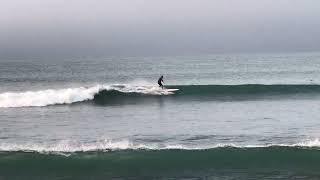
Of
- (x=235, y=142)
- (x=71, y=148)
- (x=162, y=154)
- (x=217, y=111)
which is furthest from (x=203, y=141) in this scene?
(x=217, y=111)

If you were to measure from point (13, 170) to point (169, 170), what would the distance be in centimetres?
452

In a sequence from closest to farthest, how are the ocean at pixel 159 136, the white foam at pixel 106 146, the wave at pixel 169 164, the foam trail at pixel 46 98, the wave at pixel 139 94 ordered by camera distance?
→ the wave at pixel 169 164 → the ocean at pixel 159 136 → the white foam at pixel 106 146 → the foam trail at pixel 46 98 → the wave at pixel 139 94

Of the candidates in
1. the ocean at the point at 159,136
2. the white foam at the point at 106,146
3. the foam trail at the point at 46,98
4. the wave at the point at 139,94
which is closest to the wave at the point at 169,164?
the ocean at the point at 159,136

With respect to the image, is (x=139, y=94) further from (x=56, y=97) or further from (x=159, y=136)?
(x=159, y=136)

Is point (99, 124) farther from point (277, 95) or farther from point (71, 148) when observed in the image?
point (277, 95)

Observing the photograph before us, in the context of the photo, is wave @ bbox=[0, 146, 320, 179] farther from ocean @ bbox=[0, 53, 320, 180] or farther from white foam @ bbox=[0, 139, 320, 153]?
white foam @ bbox=[0, 139, 320, 153]

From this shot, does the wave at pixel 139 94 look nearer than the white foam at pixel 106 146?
No

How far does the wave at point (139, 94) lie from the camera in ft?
123

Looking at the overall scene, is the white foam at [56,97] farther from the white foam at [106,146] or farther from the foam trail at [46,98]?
the white foam at [106,146]

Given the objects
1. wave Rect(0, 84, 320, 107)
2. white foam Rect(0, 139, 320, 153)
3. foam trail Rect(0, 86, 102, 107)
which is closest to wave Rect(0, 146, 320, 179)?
white foam Rect(0, 139, 320, 153)

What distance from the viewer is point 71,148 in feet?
60.2

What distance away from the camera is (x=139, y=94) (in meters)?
39.3

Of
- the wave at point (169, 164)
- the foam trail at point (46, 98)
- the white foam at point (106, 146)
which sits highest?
the foam trail at point (46, 98)

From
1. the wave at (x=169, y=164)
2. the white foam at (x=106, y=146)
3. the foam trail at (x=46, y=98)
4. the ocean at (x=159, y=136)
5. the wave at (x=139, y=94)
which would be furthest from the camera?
the wave at (x=139, y=94)
